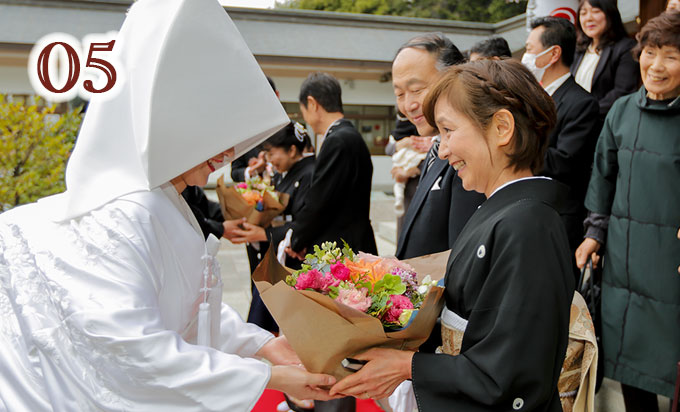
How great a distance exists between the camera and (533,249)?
1.47 meters

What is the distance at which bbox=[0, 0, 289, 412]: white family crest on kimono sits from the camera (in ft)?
5.16

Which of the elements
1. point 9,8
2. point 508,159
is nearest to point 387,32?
point 9,8

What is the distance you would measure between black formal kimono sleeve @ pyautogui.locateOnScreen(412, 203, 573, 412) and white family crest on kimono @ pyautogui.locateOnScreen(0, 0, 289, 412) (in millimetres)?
640

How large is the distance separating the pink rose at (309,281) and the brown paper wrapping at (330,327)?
0.25 ft

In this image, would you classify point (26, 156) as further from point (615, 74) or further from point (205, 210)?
point (615, 74)

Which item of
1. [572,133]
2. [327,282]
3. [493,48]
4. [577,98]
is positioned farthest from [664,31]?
[327,282]

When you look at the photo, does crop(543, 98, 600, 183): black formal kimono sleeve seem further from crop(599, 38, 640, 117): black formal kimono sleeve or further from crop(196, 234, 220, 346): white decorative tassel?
crop(196, 234, 220, 346): white decorative tassel

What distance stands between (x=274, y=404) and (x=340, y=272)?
1320 millimetres

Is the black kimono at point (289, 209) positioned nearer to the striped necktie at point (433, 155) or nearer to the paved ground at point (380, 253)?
the paved ground at point (380, 253)

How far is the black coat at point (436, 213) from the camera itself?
92.8 inches

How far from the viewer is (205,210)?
15.7ft

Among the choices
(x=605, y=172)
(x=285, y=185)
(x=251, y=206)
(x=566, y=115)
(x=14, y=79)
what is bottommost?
(x=251, y=206)

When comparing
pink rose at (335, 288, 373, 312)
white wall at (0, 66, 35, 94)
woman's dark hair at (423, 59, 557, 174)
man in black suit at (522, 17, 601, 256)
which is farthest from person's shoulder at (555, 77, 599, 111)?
white wall at (0, 66, 35, 94)

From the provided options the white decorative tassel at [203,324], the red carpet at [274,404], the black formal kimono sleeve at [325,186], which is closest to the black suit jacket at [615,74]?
the black formal kimono sleeve at [325,186]
